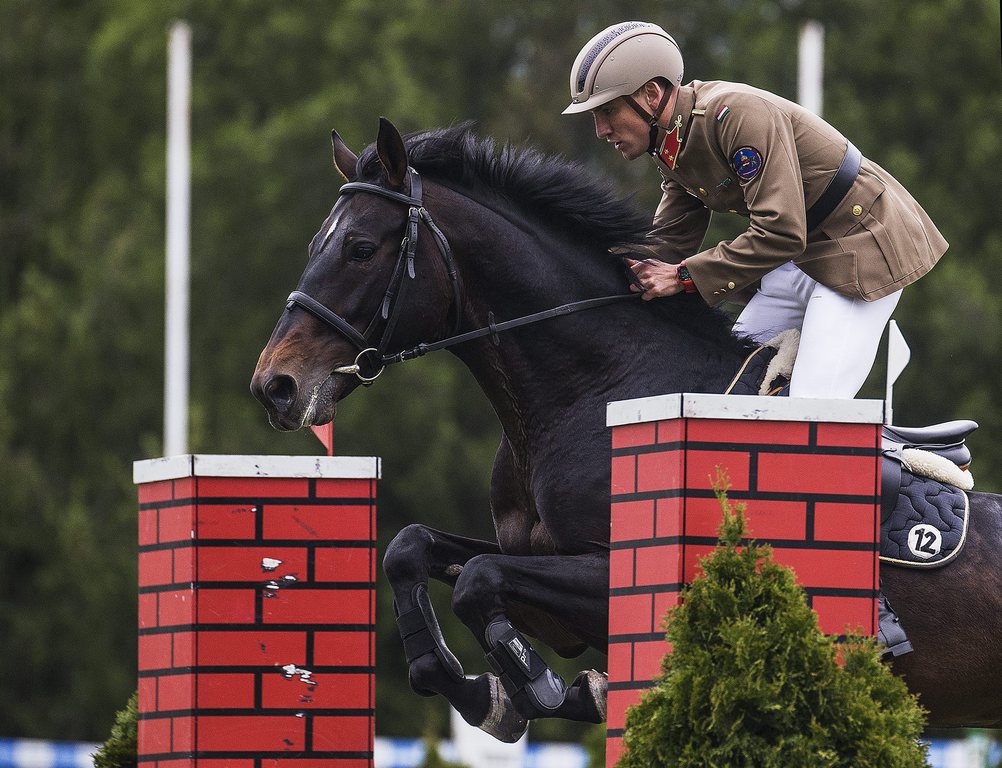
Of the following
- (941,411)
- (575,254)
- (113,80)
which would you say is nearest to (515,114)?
(113,80)

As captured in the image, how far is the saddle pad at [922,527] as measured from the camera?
537 cm

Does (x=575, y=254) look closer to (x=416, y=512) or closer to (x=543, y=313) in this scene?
(x=543, y=313)

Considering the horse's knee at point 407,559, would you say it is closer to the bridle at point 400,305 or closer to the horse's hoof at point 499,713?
the horse's hoof at point 499,713

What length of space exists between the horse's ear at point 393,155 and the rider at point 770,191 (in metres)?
0.54

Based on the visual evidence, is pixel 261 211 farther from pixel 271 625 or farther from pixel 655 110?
pixel 655 110

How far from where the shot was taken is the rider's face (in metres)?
5.64

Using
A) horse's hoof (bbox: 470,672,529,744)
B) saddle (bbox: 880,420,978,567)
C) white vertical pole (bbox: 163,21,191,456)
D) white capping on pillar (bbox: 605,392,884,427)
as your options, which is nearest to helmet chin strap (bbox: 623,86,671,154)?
saddle (bbox: 880,420,978,567)

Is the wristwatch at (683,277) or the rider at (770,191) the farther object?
the wristwatch at (683,277)

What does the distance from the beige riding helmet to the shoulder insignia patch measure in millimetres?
353

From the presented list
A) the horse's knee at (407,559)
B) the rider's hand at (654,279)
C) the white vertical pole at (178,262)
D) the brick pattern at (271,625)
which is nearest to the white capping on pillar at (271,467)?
the brick pattern at (271,625)

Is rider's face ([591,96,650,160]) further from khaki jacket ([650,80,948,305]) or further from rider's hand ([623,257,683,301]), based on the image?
rider's hand ([623,257,683,301])

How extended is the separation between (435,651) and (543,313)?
1040 mm

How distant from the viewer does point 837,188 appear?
5.55m

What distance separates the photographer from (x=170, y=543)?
589 cm
